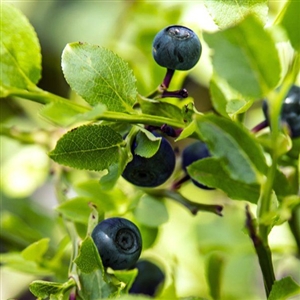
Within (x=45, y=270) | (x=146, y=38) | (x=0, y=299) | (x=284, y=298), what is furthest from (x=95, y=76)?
(x=0, y=299)

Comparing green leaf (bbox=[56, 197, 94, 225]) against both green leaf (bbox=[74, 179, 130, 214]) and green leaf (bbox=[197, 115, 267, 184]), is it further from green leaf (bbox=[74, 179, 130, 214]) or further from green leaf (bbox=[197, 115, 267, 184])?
green leaf (bbox=[197, 115, 267, 184])

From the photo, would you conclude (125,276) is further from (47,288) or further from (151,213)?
(151,213)

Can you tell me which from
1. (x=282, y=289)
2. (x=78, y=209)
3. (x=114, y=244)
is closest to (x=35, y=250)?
(x=78, y=209)

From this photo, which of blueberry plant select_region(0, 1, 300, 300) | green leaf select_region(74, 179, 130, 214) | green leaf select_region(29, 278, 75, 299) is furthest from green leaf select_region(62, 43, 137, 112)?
green leaf select_region(74, 179, 130, 214)

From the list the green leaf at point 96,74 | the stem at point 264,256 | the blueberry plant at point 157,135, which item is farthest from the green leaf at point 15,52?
the stem at point 264,256

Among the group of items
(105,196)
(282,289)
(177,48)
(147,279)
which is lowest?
(147,279)

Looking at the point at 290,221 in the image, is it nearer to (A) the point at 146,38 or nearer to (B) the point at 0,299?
(A) the point at 146,38
